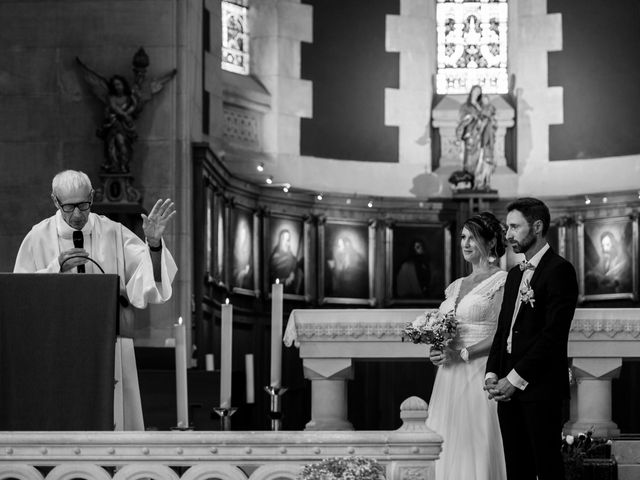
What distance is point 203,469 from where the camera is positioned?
4.67 meters

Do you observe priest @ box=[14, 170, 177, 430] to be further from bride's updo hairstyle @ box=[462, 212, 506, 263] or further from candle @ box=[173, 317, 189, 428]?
bride's updo hairstyle @ box=[462, 212, 506, 263]

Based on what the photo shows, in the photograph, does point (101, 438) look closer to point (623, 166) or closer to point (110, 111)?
point (110, 111)

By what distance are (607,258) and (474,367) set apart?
33.8 ft

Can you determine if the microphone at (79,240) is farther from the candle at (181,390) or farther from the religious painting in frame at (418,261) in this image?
the religious painting in frame at (418,261)

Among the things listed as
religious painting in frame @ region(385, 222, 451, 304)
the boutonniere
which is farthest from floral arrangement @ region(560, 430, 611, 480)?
religious painting in frame @ region(385, 222, 451, 304)

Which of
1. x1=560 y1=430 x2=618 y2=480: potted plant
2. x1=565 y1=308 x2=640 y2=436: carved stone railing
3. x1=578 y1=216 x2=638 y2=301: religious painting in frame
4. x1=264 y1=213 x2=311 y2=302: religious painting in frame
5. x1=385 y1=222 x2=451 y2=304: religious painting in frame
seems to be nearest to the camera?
x1=560 y1=430 x2=618 y2=480: potted plant

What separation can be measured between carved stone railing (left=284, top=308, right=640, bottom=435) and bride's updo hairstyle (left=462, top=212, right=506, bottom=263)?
215 centimetres

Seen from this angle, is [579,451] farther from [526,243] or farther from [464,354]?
[526,243]

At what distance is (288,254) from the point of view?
53.5 feet

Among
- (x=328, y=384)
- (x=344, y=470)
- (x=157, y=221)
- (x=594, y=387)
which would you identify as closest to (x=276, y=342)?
(x=157, y=221)

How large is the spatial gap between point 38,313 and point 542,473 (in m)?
2.16

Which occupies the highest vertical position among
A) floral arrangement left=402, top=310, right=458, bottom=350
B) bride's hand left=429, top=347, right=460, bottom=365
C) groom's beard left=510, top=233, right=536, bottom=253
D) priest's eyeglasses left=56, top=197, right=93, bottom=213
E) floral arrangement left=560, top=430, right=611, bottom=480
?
priest's eyeglasses left=56, top=197, right=93, bottom=213

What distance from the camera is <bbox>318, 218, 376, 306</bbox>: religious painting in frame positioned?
16625mm

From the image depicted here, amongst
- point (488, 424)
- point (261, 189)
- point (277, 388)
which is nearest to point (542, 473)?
point (488, 424)
